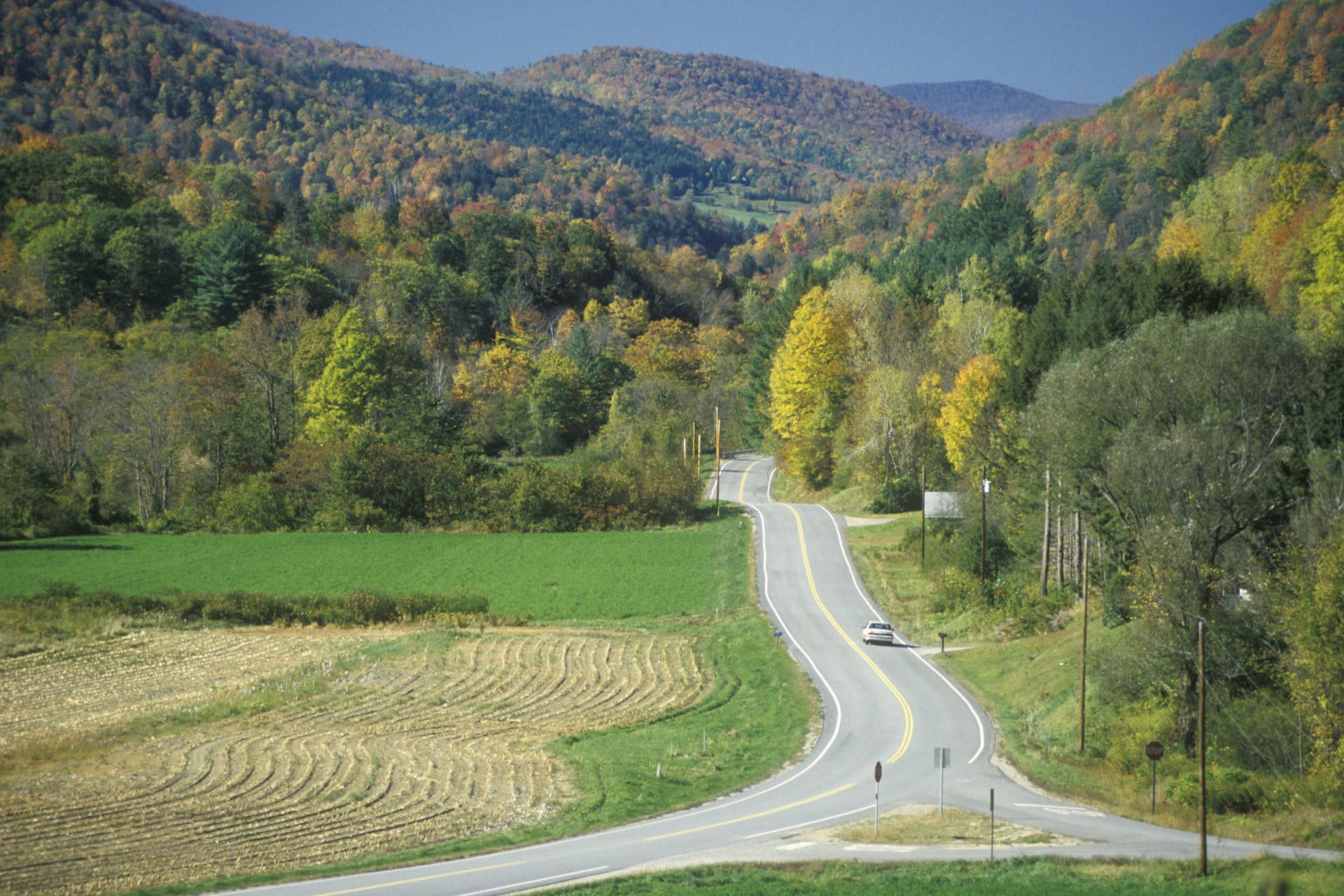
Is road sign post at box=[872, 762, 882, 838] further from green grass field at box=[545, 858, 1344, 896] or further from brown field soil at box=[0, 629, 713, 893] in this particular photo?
brown field soil at box=[0, 629, 713, 893]

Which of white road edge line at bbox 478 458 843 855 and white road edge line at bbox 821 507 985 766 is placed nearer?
white road edge line at bbox 478 458 843 855

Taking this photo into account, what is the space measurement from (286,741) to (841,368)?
5735 centimetres

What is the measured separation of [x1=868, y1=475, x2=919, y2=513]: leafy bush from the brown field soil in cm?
2717

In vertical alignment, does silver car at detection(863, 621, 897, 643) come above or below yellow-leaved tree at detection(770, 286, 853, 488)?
below

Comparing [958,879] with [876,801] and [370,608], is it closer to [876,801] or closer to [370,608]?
[876,801]

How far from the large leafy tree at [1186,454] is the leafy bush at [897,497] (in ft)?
95.7

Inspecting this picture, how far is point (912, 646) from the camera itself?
50438 mm

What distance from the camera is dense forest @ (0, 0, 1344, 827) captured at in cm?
3600

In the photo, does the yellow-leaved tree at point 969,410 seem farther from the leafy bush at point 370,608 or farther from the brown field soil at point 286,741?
the leafy bush at point 370,608

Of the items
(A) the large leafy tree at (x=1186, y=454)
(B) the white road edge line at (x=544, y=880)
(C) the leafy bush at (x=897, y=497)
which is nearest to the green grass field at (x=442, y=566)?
(C) the leafy bush at (x=897, y=497)

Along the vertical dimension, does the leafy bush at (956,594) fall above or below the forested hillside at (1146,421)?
below

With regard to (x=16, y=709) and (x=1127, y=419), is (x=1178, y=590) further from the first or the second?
(x=16, y=709)

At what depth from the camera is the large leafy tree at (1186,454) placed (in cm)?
3494

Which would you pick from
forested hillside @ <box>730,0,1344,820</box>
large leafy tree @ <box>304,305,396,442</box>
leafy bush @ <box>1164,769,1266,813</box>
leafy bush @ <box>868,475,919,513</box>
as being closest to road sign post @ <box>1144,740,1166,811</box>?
leafy bush @ <box>1164,769,1266,813</box>
